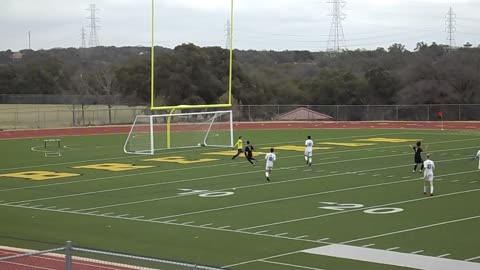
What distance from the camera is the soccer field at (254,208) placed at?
1575cm

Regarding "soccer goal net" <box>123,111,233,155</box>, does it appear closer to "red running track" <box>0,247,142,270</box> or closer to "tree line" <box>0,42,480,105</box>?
"tree line" <box>0,42,480,105</box>

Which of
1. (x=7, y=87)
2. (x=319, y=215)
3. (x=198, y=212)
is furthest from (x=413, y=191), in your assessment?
(x=7, y=87)

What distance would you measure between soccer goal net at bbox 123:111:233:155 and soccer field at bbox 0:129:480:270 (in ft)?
5.39

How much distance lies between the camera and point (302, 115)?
239ft

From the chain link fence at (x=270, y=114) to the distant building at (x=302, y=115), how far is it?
0.19 meters

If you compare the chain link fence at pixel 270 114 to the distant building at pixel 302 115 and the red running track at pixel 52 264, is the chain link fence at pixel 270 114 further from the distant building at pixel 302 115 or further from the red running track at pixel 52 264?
the red running track at pixel 52 264

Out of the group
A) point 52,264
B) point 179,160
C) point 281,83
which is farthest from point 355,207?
point 281,83

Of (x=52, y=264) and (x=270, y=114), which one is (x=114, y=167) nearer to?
(x=52, y=264)

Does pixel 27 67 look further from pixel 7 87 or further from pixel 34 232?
pixel 34 232

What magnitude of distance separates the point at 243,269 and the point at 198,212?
6.86 metres

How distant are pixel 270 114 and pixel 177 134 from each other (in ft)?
96.9

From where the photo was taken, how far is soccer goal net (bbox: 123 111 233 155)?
129ft

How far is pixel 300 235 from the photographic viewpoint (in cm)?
1752

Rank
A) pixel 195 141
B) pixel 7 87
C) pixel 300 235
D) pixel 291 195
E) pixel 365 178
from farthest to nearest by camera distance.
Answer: pixel 7 87 < pixel 195 141 < pixel 365 178 < pixel 291 195 < pixel 300 235
